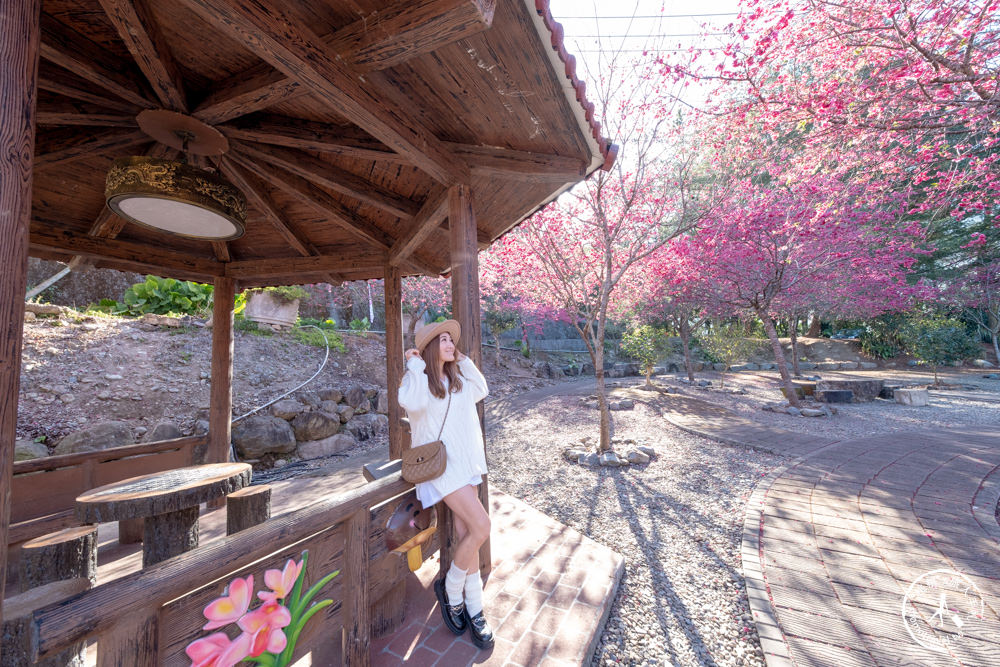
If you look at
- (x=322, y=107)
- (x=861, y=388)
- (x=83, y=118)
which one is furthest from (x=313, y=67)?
(x=861, y=388)

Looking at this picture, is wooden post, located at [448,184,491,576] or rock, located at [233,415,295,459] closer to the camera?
wooden post, located at [448,184,491,576]

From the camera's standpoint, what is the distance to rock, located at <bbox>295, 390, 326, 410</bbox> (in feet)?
23.9

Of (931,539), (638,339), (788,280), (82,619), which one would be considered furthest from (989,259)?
(82,619)

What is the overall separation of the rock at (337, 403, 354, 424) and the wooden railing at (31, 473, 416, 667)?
5.84 m

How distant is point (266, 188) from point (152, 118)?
1397mm

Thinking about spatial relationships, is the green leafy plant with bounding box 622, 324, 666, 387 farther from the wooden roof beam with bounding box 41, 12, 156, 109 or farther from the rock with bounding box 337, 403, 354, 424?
the wooden roof beam with bounding box 41, 12, 156, 109

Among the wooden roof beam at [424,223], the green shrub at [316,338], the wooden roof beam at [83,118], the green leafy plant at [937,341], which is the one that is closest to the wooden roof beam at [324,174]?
the wooden roof beam at [424,223]

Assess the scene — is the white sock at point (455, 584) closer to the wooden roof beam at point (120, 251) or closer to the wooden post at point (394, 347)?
the wooden post at point (394, 347)

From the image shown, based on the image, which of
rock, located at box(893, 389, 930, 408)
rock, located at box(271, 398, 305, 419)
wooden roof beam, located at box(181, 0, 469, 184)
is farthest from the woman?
rock, located at box(893, 389, 930, 408)

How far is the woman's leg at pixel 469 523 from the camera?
212 cm

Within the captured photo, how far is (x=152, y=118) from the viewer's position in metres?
2.38

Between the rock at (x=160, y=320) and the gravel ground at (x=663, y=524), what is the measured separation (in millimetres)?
7432

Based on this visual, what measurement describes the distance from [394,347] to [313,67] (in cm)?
336

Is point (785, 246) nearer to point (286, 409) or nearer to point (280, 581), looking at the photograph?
point (280, 581)
